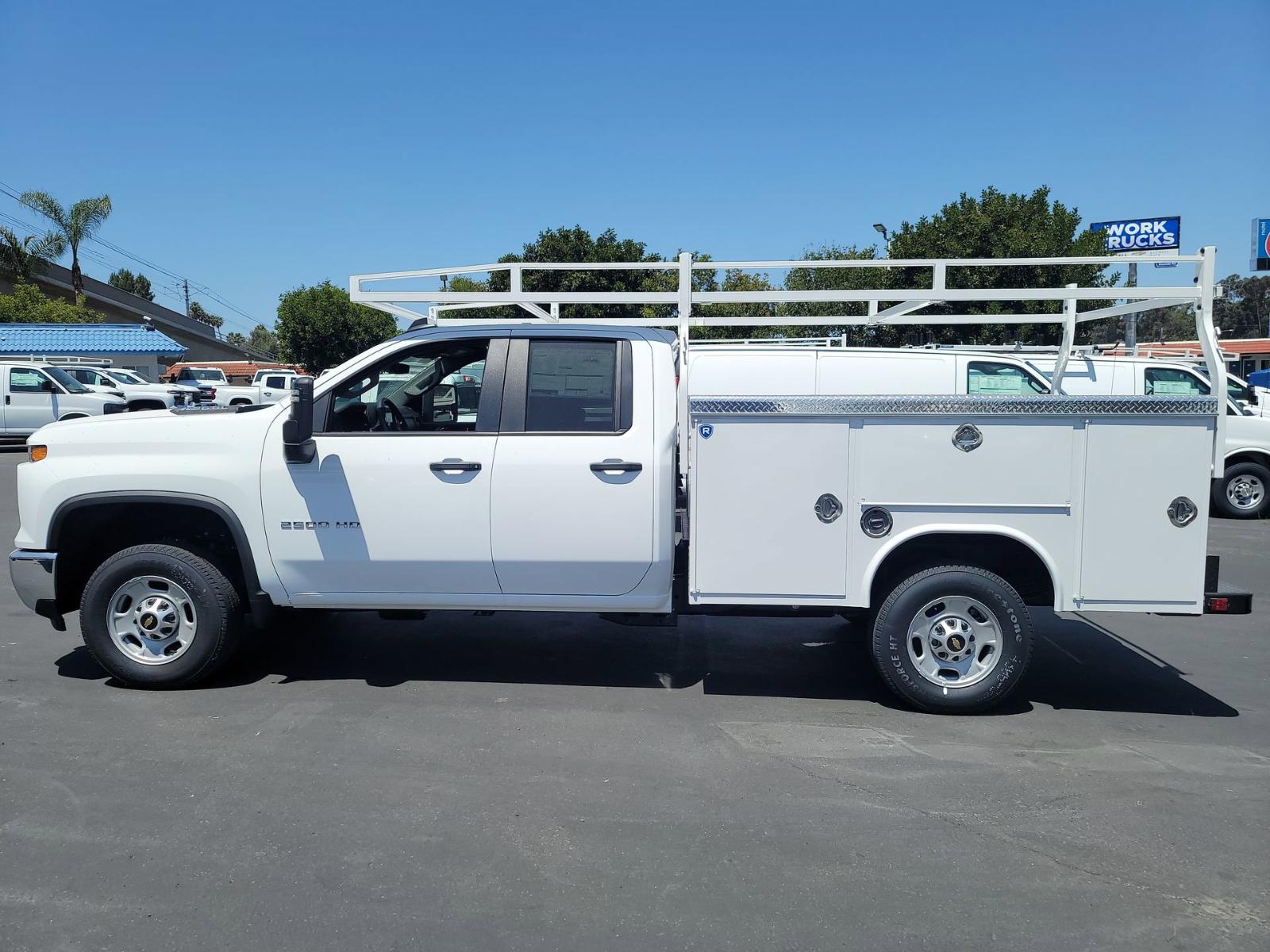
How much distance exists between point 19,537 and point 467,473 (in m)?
2.58

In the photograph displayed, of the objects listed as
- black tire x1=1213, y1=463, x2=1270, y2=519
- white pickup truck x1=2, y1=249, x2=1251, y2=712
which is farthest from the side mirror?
black tire x1=1213, y1=463, x2=1270, y2=519

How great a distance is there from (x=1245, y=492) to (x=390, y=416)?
40.2 feet

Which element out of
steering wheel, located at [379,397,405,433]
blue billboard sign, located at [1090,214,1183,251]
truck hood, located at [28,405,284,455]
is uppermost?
blue billboard sign, located at [1090,214,1183,251]

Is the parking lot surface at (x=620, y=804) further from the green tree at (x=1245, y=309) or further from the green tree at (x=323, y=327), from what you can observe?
the green tree at (x=1245, y=309)

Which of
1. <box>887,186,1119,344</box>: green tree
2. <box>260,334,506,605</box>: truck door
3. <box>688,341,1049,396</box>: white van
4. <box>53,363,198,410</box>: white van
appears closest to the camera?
<box>260,334,506,605</box>: truck door

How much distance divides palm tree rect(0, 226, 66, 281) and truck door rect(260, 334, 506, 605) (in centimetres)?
4847

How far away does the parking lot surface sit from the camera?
335 cm

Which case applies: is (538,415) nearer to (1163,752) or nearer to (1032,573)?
(1032,573)

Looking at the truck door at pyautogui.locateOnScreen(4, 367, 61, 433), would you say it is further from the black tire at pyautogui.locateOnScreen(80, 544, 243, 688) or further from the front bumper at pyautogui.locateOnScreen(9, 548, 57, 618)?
the black tire at pyautogui.locateOnScreen(80, 544, 243, 688)

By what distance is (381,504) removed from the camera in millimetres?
5359

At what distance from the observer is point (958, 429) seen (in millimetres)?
5039

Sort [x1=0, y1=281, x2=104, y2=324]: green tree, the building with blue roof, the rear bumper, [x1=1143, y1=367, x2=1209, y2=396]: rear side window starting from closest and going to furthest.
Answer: the rear bumper
[x1=1143, y1=367, x2=1209, y2=396]: rear side window
the building with blue roof
[x1=0, y1=281, x2=104, y2=324]: green tree

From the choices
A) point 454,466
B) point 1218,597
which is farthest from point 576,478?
point 1218,597

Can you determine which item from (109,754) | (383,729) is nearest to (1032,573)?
(383,729)
